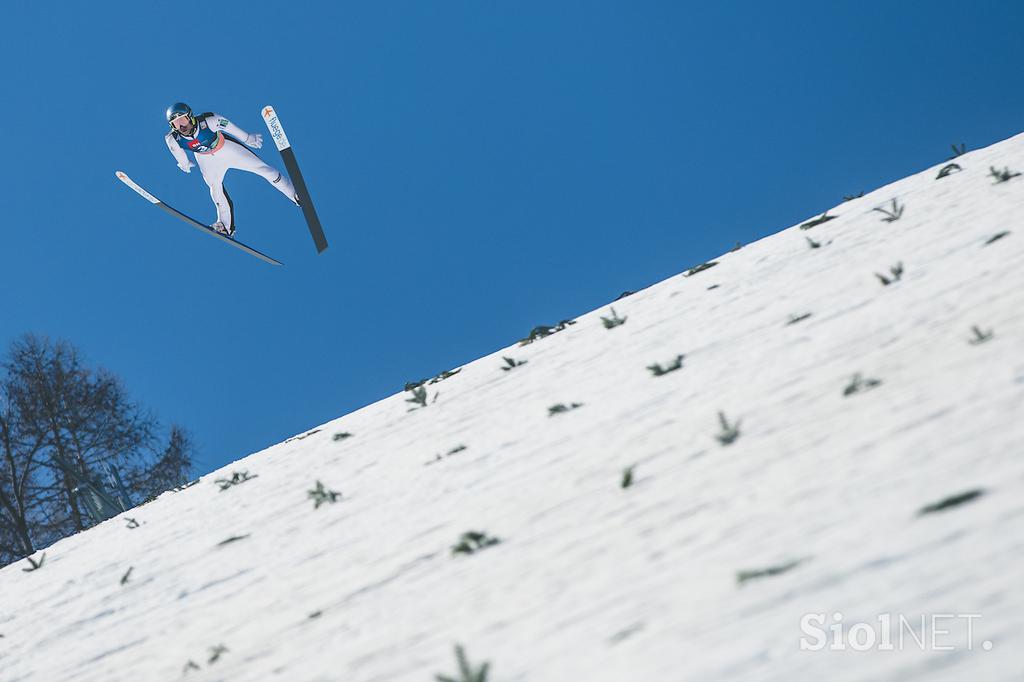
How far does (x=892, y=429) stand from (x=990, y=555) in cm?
77

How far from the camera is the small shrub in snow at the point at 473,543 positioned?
9.23 feet

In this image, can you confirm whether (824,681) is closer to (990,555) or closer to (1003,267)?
(990,555)

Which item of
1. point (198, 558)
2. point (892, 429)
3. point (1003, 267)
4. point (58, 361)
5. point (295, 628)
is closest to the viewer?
point (892, 429)

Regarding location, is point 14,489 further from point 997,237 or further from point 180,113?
point 997,237

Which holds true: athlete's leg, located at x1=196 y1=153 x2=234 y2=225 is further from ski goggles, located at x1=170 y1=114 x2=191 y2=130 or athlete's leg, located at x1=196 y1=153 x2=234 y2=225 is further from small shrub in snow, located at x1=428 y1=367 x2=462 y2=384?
small shrub in snow, located at x1=428 y1=367 x2=462 y2=384

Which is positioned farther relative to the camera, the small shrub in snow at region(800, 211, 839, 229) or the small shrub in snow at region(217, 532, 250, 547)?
the small shrub in snow at region(800, 211, 839, 229)

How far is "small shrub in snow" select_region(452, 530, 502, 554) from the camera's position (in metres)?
2.81

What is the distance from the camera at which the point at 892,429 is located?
2408 mm

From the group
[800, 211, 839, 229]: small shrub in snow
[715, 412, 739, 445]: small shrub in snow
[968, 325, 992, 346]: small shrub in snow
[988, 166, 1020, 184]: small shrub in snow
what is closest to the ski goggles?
[800, 211, 839, 229]: small shrub in snow

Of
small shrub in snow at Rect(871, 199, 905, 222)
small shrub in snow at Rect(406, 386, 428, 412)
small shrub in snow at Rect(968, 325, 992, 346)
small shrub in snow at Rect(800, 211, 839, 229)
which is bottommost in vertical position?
small shrub in snow at Rect(968, 325, 992, 346)

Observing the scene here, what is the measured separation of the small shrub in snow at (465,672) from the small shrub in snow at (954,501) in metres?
0.99

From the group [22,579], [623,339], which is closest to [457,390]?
[623,339]

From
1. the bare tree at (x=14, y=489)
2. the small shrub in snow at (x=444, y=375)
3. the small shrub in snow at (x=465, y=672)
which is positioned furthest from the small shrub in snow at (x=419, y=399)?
the bare tree at (x=14, y=489)

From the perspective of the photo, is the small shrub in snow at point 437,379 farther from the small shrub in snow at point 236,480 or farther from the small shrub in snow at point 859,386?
the small shrub in snow at point 859,386
